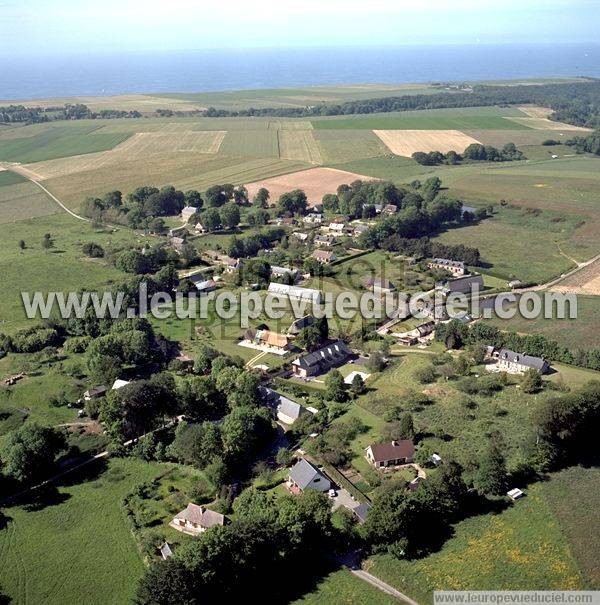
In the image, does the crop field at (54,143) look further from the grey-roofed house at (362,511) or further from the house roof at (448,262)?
the grey-roofed house at (362,511)

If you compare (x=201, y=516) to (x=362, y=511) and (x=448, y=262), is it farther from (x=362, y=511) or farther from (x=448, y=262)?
(x=448, y=262)

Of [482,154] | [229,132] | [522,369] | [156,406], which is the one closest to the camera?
[156,406]

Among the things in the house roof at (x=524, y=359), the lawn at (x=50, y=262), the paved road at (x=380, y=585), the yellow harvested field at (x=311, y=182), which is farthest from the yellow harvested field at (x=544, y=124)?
the paved road at (x=380, y=585)

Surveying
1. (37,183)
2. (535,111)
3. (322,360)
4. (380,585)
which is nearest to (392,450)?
(380,585)

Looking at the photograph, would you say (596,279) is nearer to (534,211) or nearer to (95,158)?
(534,211)

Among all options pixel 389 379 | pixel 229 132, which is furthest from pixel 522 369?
pixel 229 132
